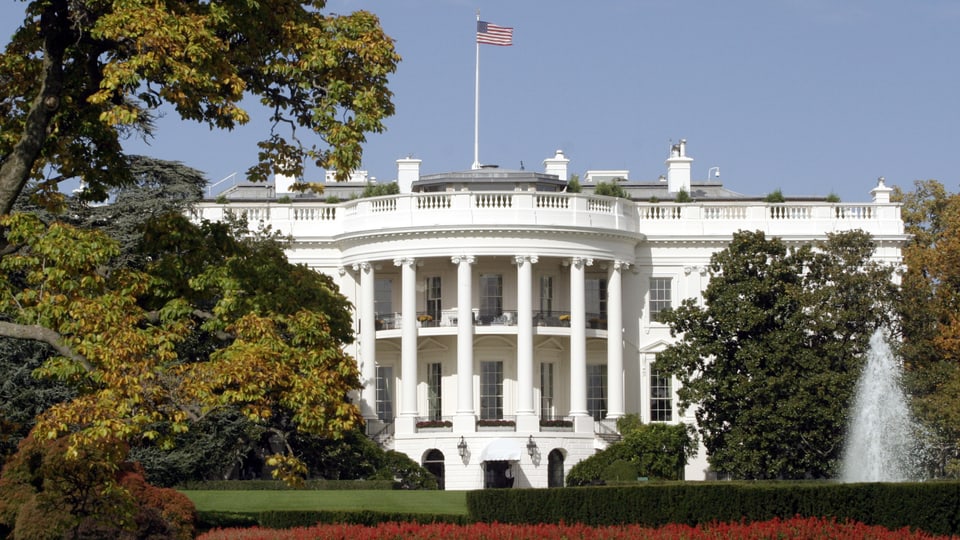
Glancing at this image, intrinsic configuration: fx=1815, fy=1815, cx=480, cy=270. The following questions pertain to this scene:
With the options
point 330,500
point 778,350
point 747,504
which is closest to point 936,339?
point 778,350

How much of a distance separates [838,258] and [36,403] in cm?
2519

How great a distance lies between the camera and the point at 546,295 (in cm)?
6756

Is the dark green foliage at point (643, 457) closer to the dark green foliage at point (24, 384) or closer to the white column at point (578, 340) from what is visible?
the white column at point (578, 340)

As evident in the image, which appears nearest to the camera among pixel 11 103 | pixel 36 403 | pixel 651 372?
pixel 11 103

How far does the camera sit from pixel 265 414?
24000mm

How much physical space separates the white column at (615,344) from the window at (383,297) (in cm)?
828

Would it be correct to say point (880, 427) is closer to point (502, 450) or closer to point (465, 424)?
point (502, 450)

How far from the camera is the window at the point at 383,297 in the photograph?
68250mm

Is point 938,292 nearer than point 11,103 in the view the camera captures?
No

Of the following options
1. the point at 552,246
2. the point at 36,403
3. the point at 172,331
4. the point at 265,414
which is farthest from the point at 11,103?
the point at 552,246

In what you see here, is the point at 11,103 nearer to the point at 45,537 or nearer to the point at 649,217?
the point at 45,537

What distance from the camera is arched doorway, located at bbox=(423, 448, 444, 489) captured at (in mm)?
64500

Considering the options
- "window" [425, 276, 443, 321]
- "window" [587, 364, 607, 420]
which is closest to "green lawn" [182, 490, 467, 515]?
"window" [425, 276, 443, 321]

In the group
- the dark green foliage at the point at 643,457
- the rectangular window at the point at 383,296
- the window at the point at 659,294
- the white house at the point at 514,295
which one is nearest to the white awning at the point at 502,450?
the white house at the point at 514,295
